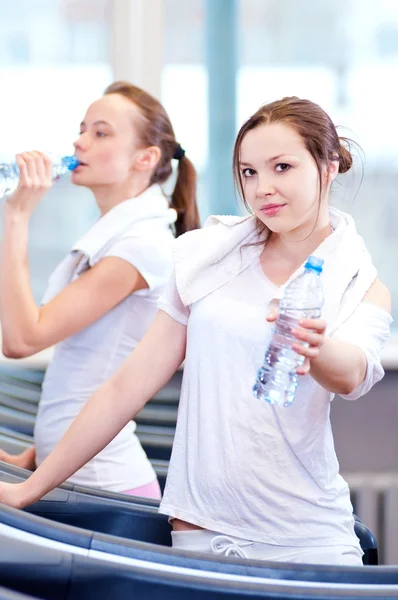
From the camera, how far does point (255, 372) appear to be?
3.87 ft

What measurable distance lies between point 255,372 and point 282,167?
274 mm

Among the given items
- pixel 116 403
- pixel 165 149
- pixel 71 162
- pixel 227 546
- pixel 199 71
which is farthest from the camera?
pixel 199 71

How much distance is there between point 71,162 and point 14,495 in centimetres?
78

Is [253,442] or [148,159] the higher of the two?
[148,159]

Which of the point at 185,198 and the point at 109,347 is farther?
the point at 185,198

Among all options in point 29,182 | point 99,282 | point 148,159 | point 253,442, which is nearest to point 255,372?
point 253,442

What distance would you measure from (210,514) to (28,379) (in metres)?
1.61

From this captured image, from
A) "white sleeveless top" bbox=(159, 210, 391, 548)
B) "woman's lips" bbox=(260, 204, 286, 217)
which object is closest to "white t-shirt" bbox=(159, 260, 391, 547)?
"white sleeveless top" bbox=(159, 210, 391, 548)

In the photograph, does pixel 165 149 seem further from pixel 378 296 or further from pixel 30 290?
pixel 378 296

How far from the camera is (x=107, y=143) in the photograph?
1832 millimetres

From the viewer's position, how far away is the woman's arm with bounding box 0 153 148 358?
1648 millimetres

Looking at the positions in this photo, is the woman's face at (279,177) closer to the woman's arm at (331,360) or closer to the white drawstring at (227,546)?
the woman's arm at (331,360)

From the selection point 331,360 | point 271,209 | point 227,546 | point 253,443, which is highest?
point 271,209

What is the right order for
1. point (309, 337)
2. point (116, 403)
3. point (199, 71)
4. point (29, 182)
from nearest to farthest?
point (309, 337)
point (116, 403)
point (29, 182)
point (199, 71)
